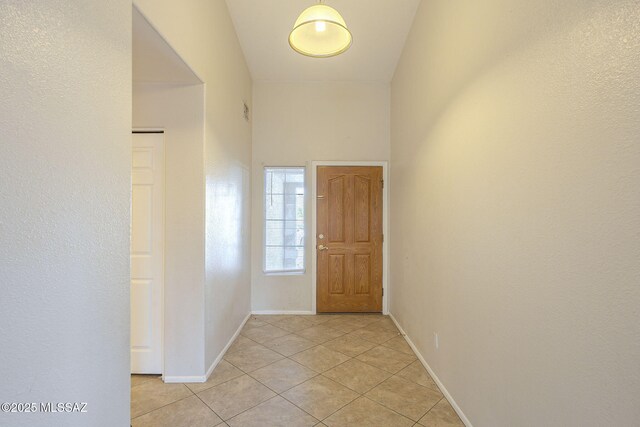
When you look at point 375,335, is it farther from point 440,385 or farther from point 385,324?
point 440,385

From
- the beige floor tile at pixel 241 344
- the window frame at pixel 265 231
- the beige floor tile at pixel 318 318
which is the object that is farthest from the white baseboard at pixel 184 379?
the window frame at pixel 265 231

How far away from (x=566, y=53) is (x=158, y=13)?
6.30 ft

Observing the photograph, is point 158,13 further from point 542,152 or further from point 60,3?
point 542,152

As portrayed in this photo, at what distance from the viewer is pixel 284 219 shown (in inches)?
160

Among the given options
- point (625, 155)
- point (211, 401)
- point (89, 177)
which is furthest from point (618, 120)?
point (211, 401)

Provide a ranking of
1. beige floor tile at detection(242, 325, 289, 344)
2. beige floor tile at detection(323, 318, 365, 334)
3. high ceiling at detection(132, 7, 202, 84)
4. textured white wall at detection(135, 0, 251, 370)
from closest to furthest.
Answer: high ceiling at detection(132, 7, 202, 84) < textured white wall at detection(135, 0, 251, 370) < beige floor tile at detection(242, 325, 289, 344) < beige floor tile at detection(323, 318, 365, 334)

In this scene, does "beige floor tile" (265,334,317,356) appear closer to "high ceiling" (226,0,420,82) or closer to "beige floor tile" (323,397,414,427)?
"beige floor tile" (323,397,414,427)

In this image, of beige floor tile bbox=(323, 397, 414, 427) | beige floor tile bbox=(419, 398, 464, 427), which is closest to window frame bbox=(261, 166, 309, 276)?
beige floor tile bbox=(323, 397, 414, 427)

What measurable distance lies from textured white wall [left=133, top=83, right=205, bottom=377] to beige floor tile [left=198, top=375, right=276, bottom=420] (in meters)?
0.37

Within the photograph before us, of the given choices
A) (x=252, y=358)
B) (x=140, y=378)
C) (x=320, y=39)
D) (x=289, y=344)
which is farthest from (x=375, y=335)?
(x=320, y=39)

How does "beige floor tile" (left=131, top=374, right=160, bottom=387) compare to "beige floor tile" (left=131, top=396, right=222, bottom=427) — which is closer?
"beige floor tile" (left=131, top=396, right=222, bottom=427)

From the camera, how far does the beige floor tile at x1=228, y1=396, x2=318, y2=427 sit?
6.06 feet

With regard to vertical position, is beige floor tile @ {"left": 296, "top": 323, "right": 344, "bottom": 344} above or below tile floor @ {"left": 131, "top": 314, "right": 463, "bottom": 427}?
below

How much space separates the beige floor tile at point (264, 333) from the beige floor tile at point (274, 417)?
3.66 ft
